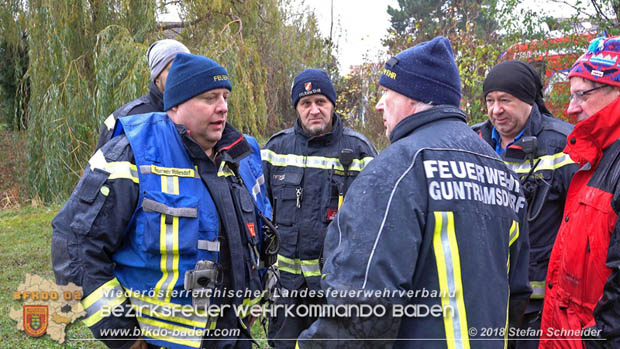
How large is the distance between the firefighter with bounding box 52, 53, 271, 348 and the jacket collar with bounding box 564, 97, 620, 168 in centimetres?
192

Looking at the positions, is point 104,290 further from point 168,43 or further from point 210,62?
point 168,43

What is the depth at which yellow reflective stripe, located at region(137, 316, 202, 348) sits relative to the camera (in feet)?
8.04

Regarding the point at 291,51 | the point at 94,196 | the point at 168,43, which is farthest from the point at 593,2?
the point at 291,51

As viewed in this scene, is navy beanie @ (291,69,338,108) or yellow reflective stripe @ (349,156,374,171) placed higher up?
navy beanie @ (291,69,338,108)

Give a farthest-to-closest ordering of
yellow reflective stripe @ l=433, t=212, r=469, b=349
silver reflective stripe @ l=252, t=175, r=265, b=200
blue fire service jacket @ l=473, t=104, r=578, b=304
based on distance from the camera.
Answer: blue fire service jacket @ l=473, t=104, r=578, b=304
silver reflective stripe @ l=252, t=175, r=265, b=200
yellow reflective stripe @ l=433, t=212, r=469, b=349

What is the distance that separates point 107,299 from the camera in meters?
2.34

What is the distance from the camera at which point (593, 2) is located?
255 inches

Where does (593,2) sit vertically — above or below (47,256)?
above

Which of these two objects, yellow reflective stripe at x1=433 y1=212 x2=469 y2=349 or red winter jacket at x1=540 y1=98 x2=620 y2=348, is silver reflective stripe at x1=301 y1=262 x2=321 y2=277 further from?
yellow reflective stripe at x1=433 y1=212 x2=469 y2=349

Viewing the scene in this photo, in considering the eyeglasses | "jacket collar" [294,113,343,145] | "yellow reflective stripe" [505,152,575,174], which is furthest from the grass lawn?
the eyeglasses

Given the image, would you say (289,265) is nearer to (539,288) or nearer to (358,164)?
(358,164)

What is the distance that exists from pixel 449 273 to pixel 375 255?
32 cm

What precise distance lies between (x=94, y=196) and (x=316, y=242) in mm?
2087

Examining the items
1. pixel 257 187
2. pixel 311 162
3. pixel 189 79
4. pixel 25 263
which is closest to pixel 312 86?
pixel 311 162
